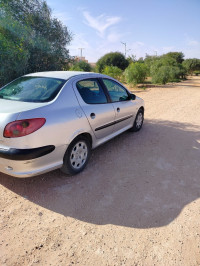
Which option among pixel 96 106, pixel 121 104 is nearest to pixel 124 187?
pixel 96 106

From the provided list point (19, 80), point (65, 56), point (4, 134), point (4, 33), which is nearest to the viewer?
point (4, 134)

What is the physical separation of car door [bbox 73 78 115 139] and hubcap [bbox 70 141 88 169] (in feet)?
1.18

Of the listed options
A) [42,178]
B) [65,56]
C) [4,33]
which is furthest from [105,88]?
[65,56]

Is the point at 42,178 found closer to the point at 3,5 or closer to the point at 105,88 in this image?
the point at 105,88

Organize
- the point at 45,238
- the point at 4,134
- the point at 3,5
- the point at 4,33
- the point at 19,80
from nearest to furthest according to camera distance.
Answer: the point at 45,238
the point at 4,134
the point at 19,80
the point at 4,33
the point at 3,5

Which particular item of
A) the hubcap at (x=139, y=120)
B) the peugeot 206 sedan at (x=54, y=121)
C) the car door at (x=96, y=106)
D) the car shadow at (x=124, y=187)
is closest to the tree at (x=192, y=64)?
the hubcap at (x=139, y=120)

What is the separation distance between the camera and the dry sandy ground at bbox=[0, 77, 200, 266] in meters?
1.88

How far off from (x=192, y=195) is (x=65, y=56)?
777cm

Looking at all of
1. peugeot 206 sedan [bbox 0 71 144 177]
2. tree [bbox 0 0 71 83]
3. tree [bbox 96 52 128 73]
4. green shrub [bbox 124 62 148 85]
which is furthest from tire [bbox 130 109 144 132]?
tree [bbox 96 52 128 73]

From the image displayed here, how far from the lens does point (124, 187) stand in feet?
9.43

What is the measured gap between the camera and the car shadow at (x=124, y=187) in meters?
2.38

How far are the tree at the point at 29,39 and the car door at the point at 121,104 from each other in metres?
3.21

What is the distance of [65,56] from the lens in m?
8.47

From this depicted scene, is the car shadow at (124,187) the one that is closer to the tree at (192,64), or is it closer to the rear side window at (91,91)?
the rear side window at (91,91)
